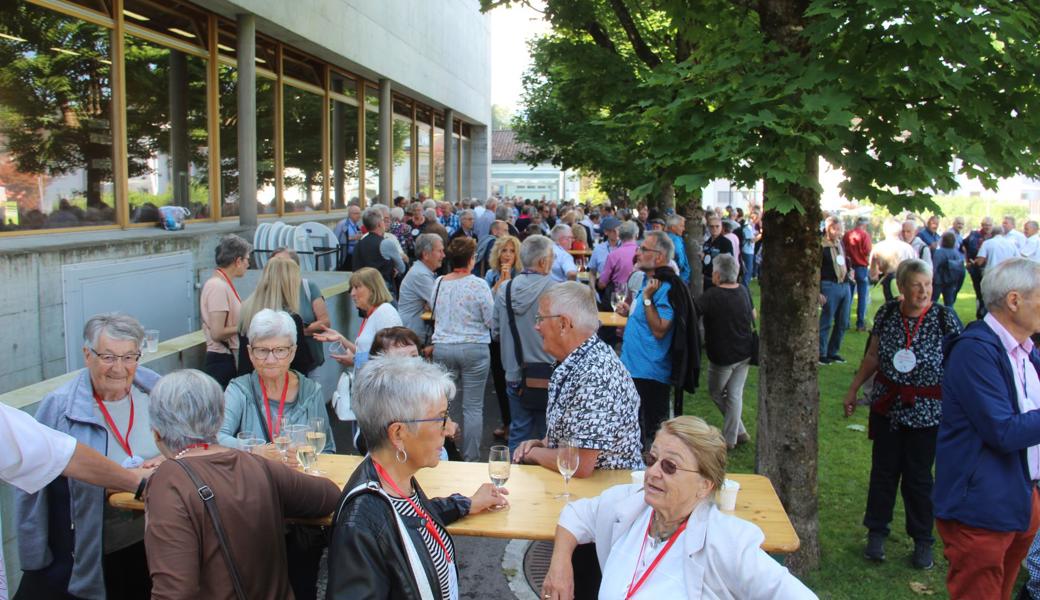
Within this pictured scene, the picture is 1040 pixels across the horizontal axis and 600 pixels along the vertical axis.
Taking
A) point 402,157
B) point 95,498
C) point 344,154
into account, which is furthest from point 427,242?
point 402,157

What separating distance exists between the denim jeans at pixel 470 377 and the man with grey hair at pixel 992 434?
3710 millimetres

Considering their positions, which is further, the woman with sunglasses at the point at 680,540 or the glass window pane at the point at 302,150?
the glass window pane at the point at 302,150

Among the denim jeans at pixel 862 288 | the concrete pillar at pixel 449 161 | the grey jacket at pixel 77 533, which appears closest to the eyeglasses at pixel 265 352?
the grey jacket at pixel 77 533

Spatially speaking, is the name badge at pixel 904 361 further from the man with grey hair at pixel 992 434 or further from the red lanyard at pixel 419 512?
the red lanyard at pixel 419 512

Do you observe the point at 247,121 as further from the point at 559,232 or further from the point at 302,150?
the point at 559,232

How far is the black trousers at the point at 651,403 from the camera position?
23.4 feet

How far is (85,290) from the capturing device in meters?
9.00

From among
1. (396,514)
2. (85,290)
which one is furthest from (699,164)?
(85,290)

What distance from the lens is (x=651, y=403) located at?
7211 mm

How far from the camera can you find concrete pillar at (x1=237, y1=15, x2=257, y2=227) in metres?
13.0

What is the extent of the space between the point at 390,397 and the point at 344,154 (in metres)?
18.0

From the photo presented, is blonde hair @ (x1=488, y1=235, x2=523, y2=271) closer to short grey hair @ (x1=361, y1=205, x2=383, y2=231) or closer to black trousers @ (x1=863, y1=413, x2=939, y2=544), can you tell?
short grey hair @ (x1=361, y1=205, x2=383, y2=231)

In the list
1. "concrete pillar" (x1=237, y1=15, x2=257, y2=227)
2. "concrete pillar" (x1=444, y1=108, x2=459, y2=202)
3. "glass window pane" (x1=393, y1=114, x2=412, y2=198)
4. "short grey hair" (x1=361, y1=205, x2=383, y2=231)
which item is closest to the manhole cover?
"short grey hair" (x1=361, y1=205, x2=383, y2=231)

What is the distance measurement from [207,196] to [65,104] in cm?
368
